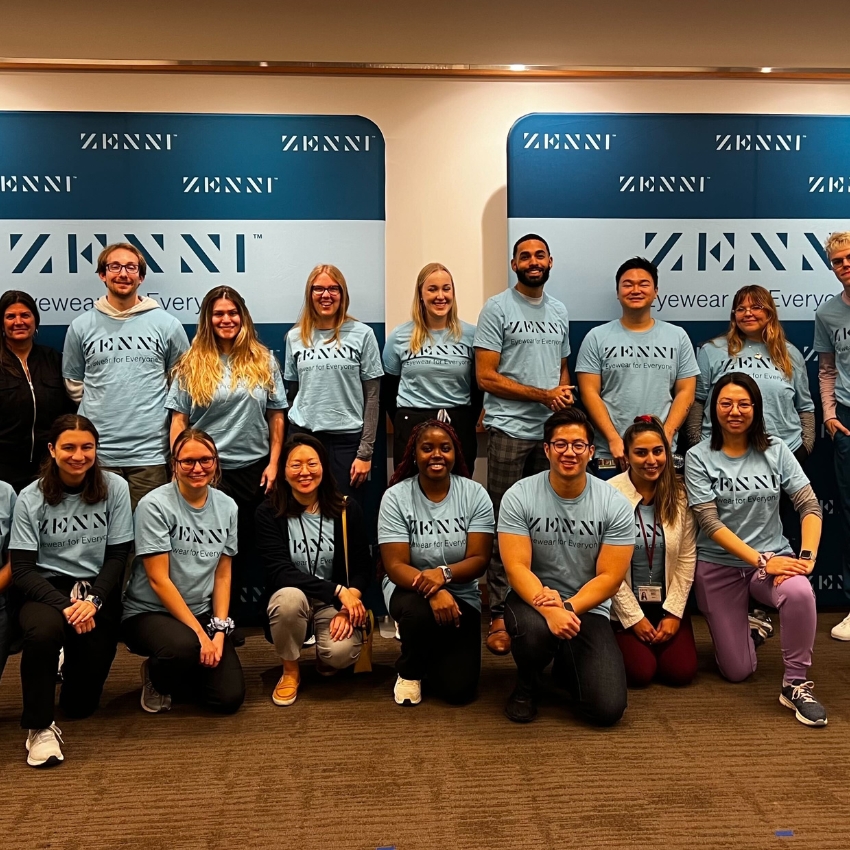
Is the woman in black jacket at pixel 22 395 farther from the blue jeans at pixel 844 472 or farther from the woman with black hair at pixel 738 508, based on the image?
the blue jeans at pixel 844 472

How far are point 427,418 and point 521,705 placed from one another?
1302 mm

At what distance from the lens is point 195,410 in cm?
345

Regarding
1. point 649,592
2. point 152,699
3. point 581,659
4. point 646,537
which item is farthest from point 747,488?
point 152,699

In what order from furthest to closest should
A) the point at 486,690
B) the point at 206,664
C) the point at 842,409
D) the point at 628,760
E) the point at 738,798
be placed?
the point at 842,409
the point at 486,690
the point at 206,664
the point at 628,760
the point at 738,798

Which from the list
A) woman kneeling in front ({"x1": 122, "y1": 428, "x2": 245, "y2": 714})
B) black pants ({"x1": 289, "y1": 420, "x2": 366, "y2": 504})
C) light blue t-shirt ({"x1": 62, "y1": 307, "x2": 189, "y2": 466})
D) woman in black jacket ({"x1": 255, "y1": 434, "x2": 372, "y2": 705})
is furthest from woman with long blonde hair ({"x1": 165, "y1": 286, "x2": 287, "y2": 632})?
woman kneeling in front ({"x1": 122, "y1": 428, "x2": 245, "y2": 714})

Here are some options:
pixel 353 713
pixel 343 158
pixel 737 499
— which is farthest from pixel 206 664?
pixel 343 158

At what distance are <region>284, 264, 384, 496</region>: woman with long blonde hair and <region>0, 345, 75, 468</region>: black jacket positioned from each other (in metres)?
0.98

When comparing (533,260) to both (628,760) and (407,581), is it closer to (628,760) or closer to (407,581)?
(407,581)

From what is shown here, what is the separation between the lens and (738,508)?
3.08 m

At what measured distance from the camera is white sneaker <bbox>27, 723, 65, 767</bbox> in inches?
95.0

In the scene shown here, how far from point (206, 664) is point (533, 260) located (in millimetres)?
2059

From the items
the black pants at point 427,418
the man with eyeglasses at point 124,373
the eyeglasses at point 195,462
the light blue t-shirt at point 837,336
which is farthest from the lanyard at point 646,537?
the man with eyeglasses at point 124,373

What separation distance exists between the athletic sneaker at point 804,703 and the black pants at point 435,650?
1027 millimetres

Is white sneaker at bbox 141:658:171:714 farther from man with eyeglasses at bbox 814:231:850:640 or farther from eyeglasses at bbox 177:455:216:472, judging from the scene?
man with eyeglasses at bbox 814:231:850:640
